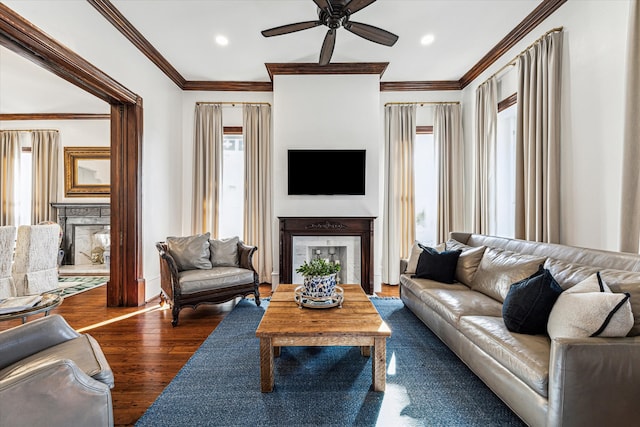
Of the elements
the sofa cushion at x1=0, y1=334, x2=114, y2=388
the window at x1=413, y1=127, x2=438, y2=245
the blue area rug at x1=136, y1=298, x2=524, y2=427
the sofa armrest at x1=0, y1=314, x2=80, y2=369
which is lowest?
the blue area rug at x1=136, y1=298, x2=524, y2=427

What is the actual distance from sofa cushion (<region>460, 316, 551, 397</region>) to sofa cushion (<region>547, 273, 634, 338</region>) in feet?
0.44

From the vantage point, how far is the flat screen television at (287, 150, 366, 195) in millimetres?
4293

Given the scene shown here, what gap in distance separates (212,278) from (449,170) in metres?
3.67

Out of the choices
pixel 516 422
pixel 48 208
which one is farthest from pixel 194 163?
pixel 516 422

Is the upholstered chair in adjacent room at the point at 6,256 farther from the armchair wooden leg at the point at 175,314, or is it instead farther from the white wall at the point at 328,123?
the white wall at the point at 328,123

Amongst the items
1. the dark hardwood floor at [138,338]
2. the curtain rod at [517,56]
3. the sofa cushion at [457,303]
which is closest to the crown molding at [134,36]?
the dark hardwood floor at [138,338]

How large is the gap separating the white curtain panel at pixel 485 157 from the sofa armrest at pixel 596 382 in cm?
285

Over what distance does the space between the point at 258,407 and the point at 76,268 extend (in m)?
5.98

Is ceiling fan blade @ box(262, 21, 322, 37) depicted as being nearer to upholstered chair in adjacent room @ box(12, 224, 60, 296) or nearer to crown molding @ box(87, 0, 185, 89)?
crown molding @ box(87, 0, 185, 89)

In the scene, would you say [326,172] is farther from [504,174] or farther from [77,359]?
[77,359]

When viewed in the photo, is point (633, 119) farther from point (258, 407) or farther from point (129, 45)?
point (129, 45)

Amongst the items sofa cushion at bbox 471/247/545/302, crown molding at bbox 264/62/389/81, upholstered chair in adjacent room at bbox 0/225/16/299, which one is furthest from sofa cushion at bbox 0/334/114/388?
crown molding at bbox 264/62/389/81

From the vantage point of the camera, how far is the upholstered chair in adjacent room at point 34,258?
359 cm

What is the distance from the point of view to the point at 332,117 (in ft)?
14.1
